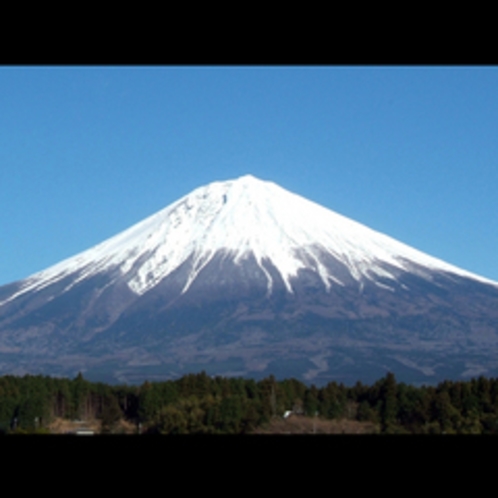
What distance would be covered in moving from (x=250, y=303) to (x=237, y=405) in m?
78.4

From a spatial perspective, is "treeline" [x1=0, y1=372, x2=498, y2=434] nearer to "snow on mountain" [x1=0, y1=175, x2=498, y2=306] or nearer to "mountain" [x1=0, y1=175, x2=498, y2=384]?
"mountain" [x1=0, y1=175, x2=498, y2=384]

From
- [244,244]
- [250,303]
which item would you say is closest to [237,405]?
[250,303]

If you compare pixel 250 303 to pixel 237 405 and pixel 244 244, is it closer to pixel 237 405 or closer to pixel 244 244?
pixel 244 244

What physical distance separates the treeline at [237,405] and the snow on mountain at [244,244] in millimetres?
73837

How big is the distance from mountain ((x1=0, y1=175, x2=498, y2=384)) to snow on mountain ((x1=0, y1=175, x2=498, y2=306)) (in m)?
0.17

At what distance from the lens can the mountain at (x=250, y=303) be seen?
268ft

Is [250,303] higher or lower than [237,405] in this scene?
higher

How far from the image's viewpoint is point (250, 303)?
9381cm

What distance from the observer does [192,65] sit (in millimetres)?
2281

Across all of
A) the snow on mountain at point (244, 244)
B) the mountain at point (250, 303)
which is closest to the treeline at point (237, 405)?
the mountain at point (250, 303)

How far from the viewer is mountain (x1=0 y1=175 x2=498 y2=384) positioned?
8156 cm
